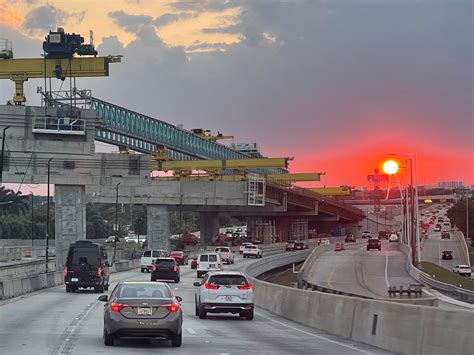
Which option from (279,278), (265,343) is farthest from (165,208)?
(265,343)

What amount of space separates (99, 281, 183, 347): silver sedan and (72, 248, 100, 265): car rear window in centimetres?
2462

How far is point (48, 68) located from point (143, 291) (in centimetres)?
5191

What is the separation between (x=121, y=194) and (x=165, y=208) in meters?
7.63

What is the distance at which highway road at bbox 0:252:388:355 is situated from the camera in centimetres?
1800

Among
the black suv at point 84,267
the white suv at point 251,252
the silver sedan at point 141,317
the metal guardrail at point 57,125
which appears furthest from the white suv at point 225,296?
the white suv at point 251,252

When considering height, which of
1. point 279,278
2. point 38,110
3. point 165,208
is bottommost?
point 279,278

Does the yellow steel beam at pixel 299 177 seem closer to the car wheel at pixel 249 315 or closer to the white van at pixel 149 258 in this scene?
the white van at pixel 149 258

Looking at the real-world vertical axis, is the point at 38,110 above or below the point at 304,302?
above

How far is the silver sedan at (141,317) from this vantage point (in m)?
18.2

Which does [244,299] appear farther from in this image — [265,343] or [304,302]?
[265,343]

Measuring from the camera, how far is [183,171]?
10062 cm

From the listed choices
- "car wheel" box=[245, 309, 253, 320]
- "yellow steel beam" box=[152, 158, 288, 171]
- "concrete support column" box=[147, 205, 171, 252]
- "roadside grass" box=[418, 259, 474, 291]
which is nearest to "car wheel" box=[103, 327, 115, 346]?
"car wheel" box=[245, 309, 253, 320]

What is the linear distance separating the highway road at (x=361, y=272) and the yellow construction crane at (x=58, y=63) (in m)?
26.5

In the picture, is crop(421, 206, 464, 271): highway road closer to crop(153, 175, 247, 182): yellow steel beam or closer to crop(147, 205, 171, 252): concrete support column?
crop(153, 175, 247, 182): yellow steel beam
